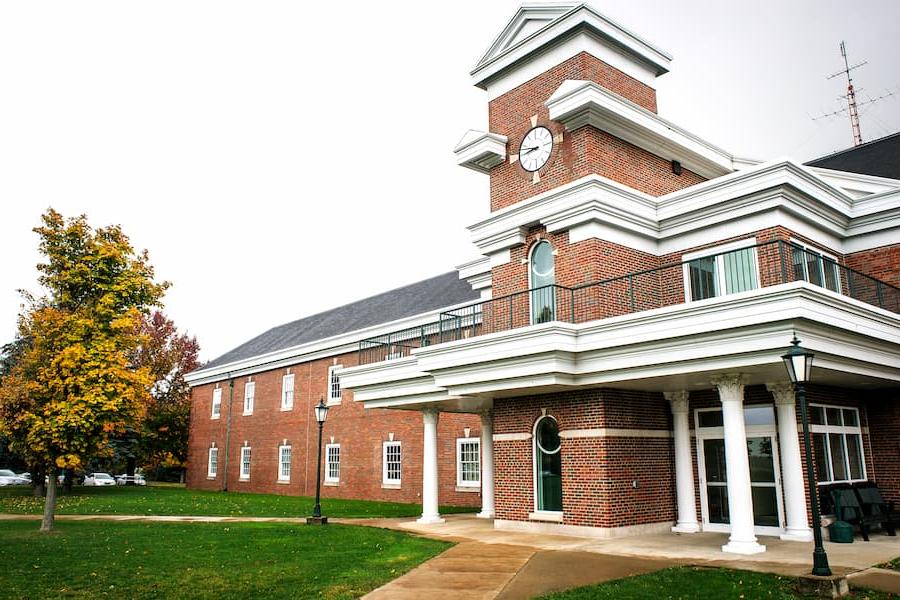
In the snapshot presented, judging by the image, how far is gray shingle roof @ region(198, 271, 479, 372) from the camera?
3142 centimetres

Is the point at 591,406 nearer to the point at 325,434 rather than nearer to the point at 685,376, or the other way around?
the point at 685,376

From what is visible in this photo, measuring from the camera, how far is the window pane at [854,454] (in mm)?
16281

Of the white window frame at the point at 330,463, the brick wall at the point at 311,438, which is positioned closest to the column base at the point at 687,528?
the brick wall at the point at 311,438

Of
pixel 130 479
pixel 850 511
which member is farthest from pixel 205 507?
pixel 130 479

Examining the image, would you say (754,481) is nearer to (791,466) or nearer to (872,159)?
(791,466)

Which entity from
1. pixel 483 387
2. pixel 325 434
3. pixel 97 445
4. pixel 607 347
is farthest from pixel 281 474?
pixel 607 347

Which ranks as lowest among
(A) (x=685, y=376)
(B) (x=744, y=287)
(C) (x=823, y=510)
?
(C) (x=823, y=510)

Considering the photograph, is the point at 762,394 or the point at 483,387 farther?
the point at 483,387

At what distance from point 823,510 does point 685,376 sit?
4.35 meters

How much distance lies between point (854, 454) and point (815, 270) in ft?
14.0

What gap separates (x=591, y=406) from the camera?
15.5 metres

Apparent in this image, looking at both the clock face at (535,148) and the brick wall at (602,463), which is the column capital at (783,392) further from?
the clock face at (535,148)

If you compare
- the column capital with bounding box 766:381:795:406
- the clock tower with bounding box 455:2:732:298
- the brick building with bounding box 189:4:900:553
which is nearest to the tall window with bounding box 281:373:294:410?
the brick building with bounding box 189:4:900:553

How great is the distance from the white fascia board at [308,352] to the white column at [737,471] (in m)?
13.1
